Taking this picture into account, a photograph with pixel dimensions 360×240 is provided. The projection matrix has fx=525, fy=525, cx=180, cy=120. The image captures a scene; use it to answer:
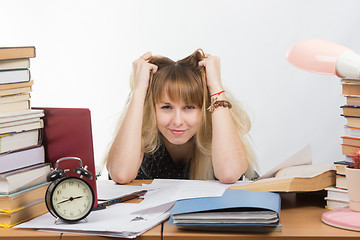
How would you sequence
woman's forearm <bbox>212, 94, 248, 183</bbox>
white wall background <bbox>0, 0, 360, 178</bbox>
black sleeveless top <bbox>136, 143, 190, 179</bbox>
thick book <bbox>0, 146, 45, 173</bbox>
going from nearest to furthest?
thick book <bbox>0, 146, 45, 173</bbox> → woman's forearm <bbox>212, 94, 248, 183</bbox> → black sleeveless top <bbox>136, 143, 190, 179</bbox> → white wall background <bbox>0, 0, 360, 178</bbox>

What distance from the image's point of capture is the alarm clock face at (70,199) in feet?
4.50

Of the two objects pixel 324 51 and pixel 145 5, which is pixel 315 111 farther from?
pixel 324 51

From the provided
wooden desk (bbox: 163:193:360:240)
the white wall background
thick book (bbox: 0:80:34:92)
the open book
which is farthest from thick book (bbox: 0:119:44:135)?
the white wall background

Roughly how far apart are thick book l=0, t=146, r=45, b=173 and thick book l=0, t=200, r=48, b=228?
0.37 feet

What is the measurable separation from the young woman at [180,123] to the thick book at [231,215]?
0.56 meters

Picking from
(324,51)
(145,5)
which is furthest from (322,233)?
(145,5)

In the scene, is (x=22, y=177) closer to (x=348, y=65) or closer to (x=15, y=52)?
(x=15, y=52)

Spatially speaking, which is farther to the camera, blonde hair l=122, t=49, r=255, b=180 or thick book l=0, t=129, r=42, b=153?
blonde hair l=122, t=49, r=255, b=180

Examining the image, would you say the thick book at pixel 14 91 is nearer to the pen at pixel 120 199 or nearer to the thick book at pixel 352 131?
the pen at pixel 120 199

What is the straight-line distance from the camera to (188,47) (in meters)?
4.12

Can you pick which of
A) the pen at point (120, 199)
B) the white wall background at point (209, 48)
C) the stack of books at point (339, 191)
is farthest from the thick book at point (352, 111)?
the white wall background at point (209, 48)

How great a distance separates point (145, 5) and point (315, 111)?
1580 mm

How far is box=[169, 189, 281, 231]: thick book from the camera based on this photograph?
1.26 metres

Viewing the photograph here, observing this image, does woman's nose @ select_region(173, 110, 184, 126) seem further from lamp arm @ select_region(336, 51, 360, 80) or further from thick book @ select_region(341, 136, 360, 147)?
lamp arm @ select_region(336, 51, 360, 80)
